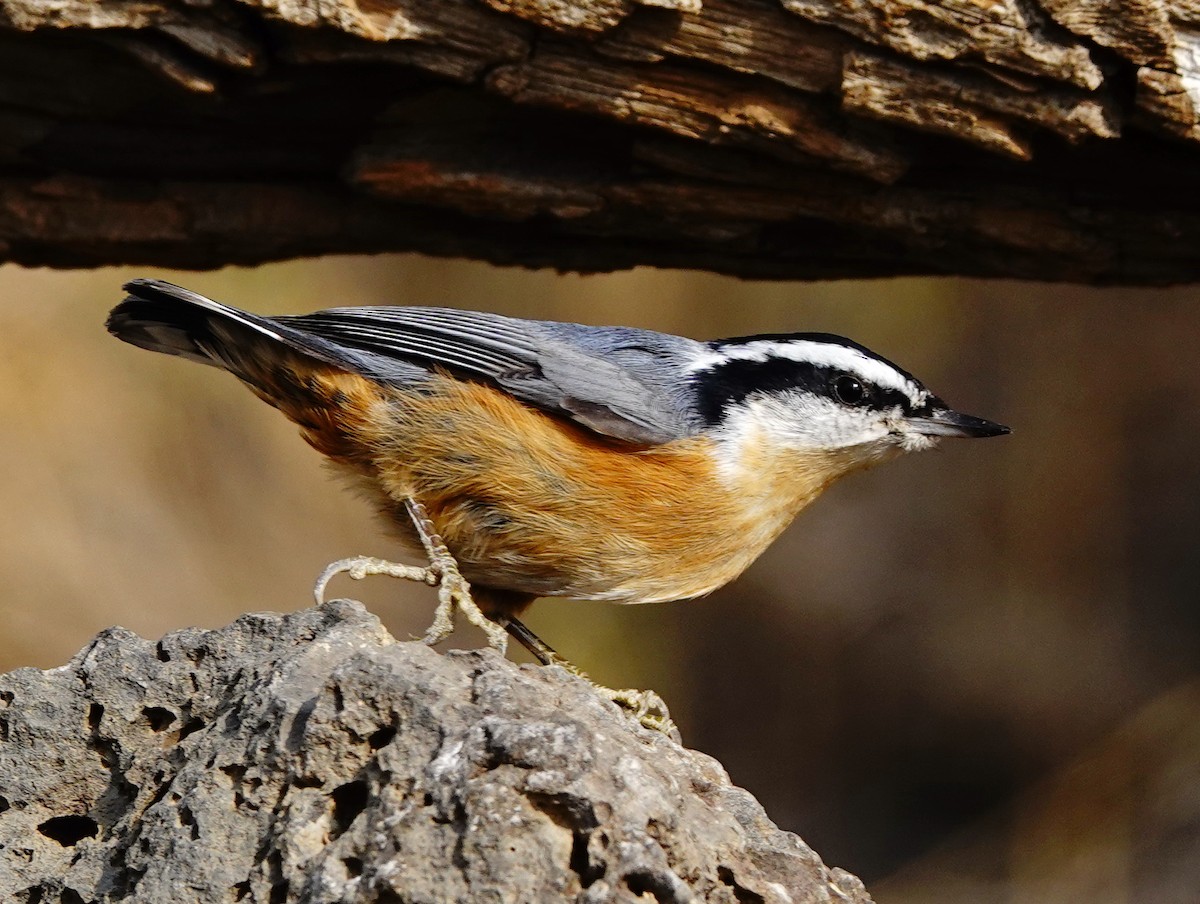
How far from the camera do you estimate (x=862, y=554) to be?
6.73m

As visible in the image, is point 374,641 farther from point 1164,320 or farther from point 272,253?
point 1164,320

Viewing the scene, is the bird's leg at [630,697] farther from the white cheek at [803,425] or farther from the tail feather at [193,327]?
the tail feather at [193,327]

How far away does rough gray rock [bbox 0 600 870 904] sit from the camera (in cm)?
216

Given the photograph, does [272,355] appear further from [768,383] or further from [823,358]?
[823,358]

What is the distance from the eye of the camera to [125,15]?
3309mm

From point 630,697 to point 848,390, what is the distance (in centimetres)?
88

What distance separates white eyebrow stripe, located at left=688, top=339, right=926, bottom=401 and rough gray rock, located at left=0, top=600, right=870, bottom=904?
1170 mm

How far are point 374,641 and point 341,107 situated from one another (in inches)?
64.6

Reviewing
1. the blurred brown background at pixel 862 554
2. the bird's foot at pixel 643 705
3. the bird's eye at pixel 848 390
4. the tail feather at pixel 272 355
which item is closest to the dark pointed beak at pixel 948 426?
the bird's eye at pixel 848 390

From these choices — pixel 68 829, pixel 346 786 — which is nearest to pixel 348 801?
pixel 346 786

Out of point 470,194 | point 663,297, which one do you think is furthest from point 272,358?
point 663,297

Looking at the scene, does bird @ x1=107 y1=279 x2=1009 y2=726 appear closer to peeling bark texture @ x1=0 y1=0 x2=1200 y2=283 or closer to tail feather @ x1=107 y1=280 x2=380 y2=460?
tail feather @ x1=107 y1=280 x2=380 y2=460

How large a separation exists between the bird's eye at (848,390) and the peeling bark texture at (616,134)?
488mm

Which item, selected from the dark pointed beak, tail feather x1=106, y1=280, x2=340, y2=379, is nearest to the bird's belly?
tail feather x1=106, y1=280, x2=340, y2=379
